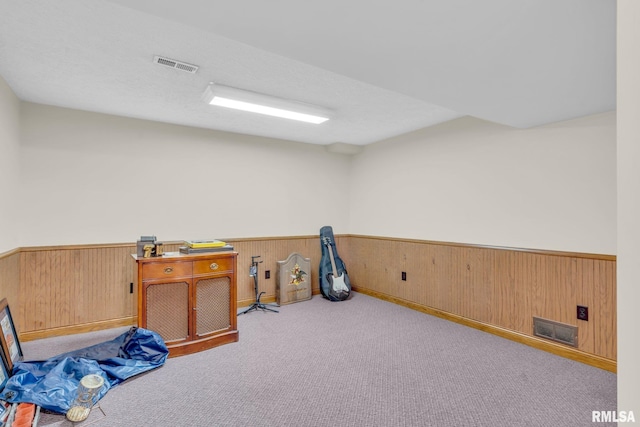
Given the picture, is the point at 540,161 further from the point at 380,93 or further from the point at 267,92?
the point at 267,92

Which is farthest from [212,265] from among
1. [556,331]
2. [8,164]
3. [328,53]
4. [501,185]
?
[556,331]

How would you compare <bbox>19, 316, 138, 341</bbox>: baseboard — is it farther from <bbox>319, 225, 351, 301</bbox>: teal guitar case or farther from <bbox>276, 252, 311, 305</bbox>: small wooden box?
<bbox>319, 225, 351, 301</bbox>: teal guitar case

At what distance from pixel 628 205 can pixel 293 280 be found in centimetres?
426

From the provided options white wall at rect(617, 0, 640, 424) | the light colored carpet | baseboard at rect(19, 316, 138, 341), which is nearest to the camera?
white wall at rect(617, 0, 640, 424)

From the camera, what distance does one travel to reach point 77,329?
133 inches

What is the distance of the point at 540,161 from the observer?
10.1 ft

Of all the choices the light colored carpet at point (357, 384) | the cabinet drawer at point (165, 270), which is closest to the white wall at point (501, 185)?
the light colored carpet at point (357, 384)

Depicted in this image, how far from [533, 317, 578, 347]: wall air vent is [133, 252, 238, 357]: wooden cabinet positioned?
9.98ft

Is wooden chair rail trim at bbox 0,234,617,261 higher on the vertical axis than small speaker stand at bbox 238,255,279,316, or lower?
higher

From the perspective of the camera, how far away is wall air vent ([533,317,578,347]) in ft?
9.27

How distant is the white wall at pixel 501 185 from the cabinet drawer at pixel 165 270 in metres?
2.98

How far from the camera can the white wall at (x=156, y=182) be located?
3.31 metres

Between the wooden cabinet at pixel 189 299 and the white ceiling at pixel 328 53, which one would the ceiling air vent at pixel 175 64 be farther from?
the wooden cabinet at pixel 189 299

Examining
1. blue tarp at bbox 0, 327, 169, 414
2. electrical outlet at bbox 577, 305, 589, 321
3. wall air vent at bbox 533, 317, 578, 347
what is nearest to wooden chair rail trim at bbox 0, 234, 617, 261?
electrical outlet at bbox 577, 305, 589, 321
